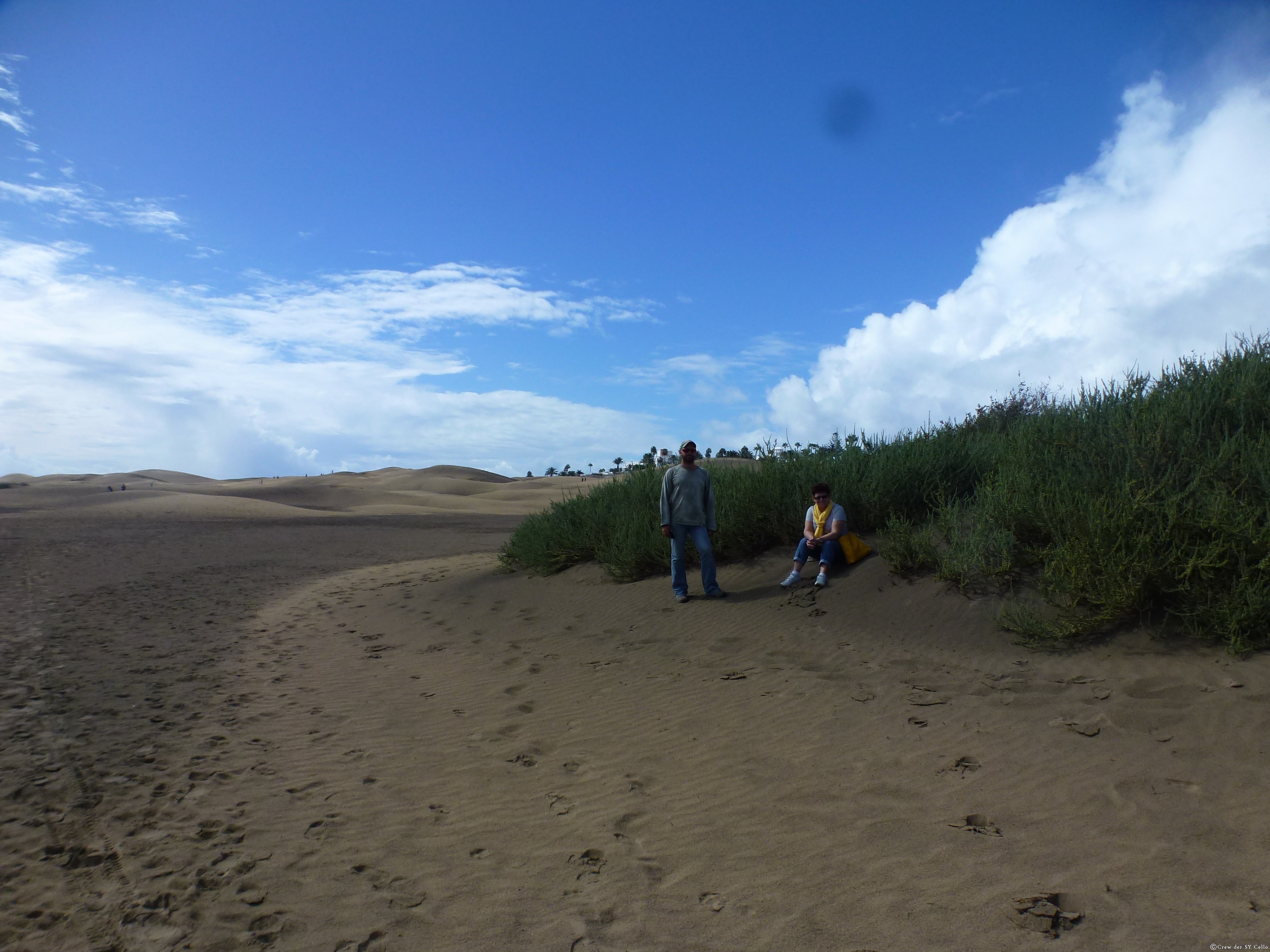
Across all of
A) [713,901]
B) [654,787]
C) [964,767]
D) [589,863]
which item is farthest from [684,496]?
[713,901]

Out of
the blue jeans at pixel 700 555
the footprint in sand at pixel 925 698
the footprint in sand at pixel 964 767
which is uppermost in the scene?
the blue jeans at pixel 700 555

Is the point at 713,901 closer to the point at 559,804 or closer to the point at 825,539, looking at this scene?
the point at 559,804

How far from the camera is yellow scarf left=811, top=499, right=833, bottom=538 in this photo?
8.77 metres

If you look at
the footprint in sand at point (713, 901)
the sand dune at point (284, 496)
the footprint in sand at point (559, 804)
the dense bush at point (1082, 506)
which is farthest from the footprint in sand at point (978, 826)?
the sand dune at point (284, 496)

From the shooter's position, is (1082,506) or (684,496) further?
(684,496)

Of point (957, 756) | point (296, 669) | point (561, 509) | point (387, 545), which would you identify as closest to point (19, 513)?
point (387, 545)

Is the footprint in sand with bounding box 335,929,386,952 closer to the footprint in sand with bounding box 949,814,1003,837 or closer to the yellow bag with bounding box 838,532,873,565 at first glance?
the footprint in sand with bounding box 949,814,1003,837

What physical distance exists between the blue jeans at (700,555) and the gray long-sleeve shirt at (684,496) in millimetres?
91

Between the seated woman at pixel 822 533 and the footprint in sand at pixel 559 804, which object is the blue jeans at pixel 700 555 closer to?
the seated woman at pixel 822 533

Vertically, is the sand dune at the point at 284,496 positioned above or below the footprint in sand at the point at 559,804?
above

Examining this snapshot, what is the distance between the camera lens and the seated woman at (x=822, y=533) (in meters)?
8.59

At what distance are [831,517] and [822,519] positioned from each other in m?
0.12

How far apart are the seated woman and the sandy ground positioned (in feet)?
1.22

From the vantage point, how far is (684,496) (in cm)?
904
